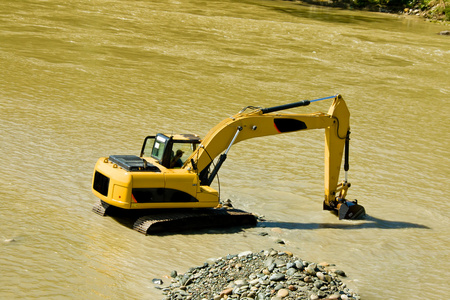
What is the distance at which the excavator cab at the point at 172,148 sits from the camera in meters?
12.9

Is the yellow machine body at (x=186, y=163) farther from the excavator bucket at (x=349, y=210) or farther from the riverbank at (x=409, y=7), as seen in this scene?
the riverbank at (x=409, y=7)

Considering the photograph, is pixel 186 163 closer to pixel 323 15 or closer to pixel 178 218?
pixel 178 218

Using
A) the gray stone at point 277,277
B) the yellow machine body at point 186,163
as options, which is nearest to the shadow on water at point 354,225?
the yellow machine body at point 186,163

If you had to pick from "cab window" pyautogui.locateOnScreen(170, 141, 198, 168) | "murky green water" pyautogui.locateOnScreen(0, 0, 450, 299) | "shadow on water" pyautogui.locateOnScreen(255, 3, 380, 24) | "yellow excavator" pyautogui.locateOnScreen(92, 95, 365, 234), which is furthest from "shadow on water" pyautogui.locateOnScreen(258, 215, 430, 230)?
"shadow on water" pyautogui.locateOnScreen(255, 3, 380, 24)

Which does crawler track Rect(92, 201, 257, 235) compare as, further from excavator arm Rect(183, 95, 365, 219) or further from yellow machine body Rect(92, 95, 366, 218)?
excavator arm Rect(183, 95, 365, 219)

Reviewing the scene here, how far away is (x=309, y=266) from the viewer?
1050cm

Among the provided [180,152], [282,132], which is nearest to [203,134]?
[282,132]

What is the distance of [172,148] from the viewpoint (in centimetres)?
1302

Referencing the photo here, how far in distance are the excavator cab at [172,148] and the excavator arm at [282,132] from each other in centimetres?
31

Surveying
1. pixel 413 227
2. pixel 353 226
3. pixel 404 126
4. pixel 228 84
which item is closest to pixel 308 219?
pixel 353 226

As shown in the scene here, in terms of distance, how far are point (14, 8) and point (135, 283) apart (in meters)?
34.8

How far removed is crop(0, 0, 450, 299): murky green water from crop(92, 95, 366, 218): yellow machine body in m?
0.79

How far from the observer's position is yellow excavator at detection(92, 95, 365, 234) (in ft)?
39.7

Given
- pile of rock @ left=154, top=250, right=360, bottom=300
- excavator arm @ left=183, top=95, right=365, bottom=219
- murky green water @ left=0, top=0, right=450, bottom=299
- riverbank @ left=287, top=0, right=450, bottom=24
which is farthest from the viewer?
riverbank @ left=287, top=0, right=450, bottom=24
